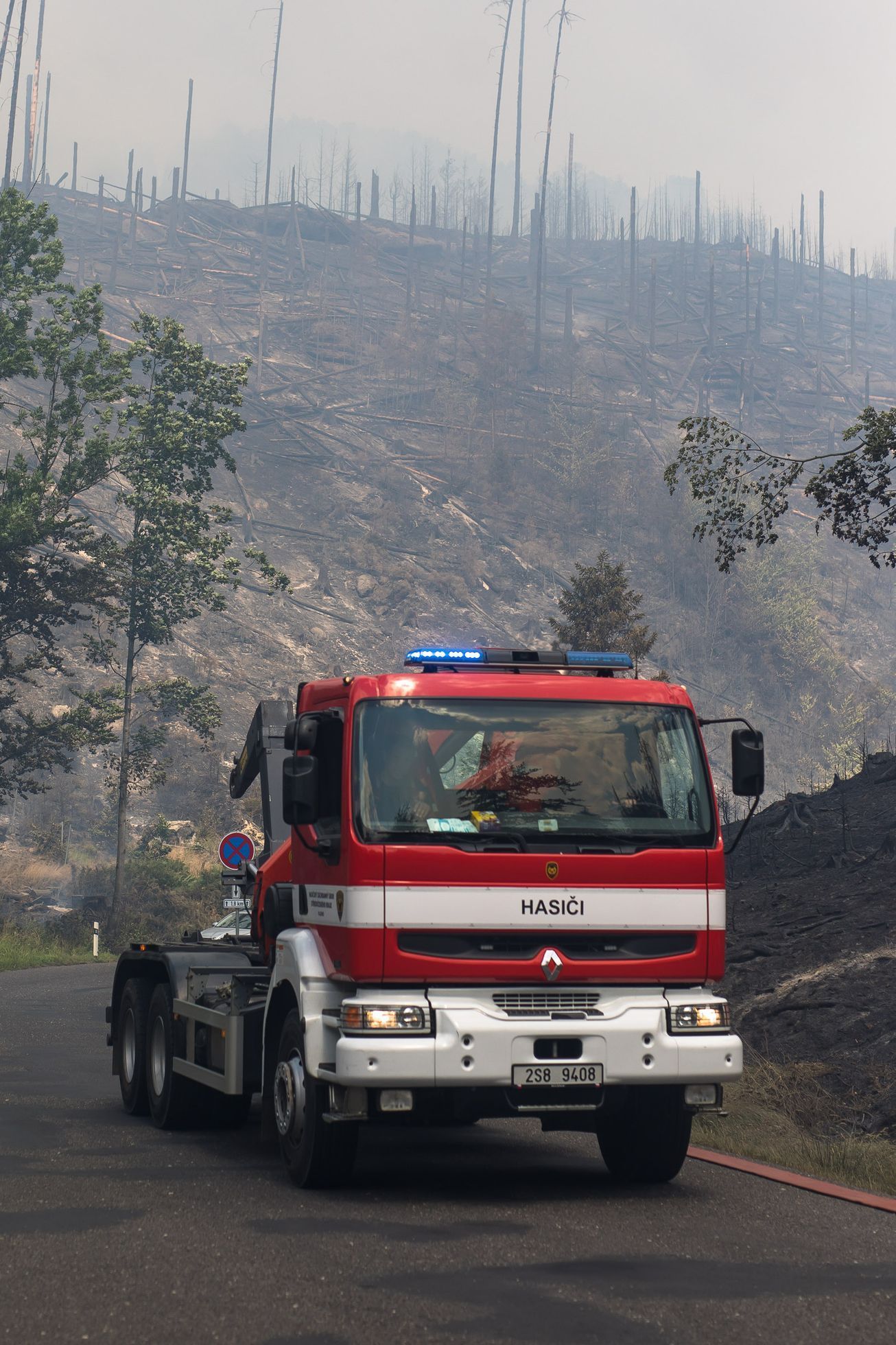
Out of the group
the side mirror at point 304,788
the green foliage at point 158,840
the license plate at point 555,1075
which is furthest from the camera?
the green foliage at point 158,840

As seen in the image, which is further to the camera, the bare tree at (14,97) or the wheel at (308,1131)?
the bare tree at (14,97)

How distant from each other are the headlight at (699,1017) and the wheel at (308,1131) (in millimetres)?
1892

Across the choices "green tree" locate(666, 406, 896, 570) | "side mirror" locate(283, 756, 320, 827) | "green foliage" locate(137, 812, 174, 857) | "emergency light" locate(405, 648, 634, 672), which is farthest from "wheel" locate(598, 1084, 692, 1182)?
"green foliage" locate(137, 812, 174, 857)

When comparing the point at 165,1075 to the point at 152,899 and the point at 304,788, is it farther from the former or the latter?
the point at 152,899

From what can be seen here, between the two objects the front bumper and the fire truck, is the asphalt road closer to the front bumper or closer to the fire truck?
the fire truck

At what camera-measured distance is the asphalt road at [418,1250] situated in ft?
19.5

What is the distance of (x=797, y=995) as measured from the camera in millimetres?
17516

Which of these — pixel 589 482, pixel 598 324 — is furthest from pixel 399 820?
pixel 598 324

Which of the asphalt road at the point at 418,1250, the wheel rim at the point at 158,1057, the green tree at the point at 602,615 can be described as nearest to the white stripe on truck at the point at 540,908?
the asphalt road at the point at 418,1250

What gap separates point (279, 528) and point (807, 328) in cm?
7613

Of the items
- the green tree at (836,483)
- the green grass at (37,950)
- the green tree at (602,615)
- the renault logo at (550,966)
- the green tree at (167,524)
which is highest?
the green tree at (167,524)

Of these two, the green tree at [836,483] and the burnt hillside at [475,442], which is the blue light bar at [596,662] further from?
the burnt hillside at [475,442]

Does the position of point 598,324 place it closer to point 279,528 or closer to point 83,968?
point 279,528

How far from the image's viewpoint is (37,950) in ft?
129
